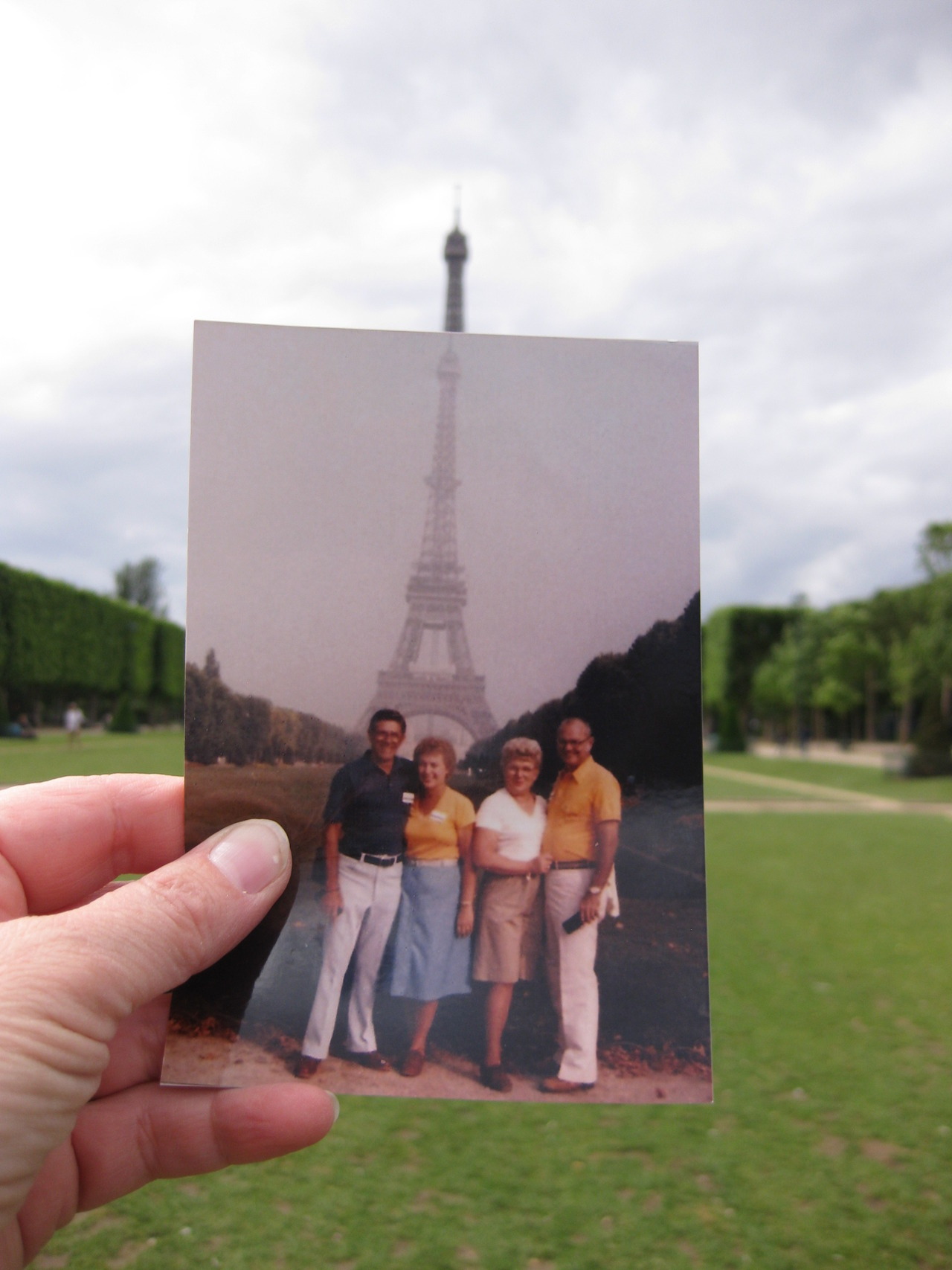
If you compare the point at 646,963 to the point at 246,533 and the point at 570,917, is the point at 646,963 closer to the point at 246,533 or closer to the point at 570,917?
the point at 570,917

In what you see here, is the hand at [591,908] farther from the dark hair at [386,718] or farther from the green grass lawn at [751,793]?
the green grass lawn at [751,793]

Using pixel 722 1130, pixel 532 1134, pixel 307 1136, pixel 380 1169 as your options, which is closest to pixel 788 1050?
pixel 722 1130

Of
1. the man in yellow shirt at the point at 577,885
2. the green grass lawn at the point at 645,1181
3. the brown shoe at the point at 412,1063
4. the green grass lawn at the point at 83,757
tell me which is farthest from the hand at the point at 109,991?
the green grass lawn at the point at 83,757

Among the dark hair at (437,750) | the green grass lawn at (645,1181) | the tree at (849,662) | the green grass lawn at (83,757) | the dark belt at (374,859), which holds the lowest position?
the green grass lawn at (645,1181)

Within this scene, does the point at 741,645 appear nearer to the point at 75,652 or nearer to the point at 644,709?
the point at 75,652

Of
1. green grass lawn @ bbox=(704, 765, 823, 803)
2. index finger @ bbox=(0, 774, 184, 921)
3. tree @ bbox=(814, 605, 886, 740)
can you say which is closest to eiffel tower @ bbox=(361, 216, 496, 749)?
index finger @ bbox=(0, 774, 184, 921)
